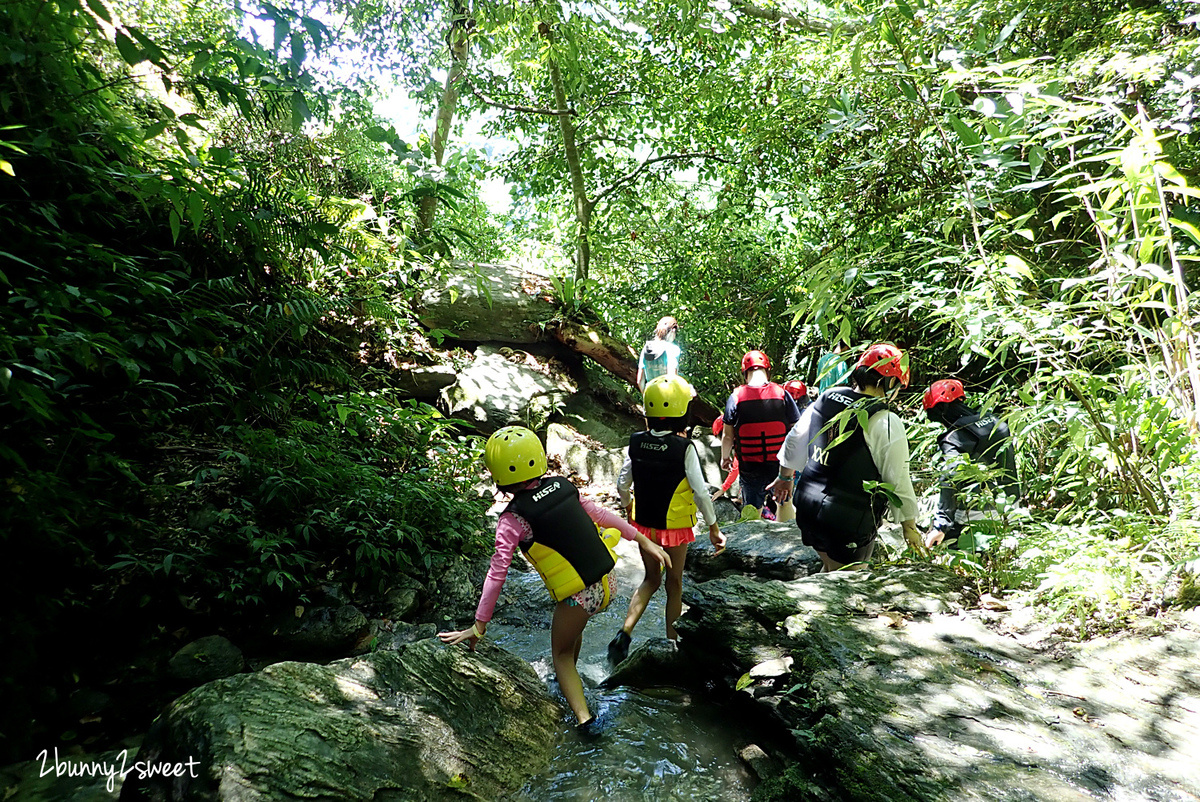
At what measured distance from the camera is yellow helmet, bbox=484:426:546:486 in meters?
3.39

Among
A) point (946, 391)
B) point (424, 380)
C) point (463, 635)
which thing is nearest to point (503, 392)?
point (424, 380)

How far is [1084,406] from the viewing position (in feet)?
9.40

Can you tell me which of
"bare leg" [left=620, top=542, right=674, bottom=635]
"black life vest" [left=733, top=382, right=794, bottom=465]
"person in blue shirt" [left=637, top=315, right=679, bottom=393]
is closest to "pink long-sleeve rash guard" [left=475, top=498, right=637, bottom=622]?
"bare leg" [left=620, top=542, right=674, bottom=635]

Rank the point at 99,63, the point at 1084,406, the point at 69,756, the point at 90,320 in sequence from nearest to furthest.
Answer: the point at 1084,406, the point at 69,756, the point at 90,320, the point at 99,63

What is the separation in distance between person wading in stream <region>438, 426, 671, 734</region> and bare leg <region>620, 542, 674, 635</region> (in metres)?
0.72

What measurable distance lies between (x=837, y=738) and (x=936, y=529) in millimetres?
3775

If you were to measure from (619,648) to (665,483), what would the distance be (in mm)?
1170

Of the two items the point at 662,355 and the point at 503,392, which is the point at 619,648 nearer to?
the point at 662,355

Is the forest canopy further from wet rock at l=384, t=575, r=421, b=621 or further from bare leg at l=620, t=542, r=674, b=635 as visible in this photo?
bare leg at l=620, t=542, r=674, b=635

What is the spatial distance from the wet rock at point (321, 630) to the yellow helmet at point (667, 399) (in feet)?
8.92

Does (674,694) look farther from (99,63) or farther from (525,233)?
(525,233)

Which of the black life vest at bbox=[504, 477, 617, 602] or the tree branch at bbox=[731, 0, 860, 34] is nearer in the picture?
the black life vest at bbox=[504, 477, 617, 602]

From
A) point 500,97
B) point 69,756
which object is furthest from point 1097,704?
Answer: point 500,97

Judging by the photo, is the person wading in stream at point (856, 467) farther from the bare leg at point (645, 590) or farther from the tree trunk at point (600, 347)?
the tree trunk at point (600, 347)
